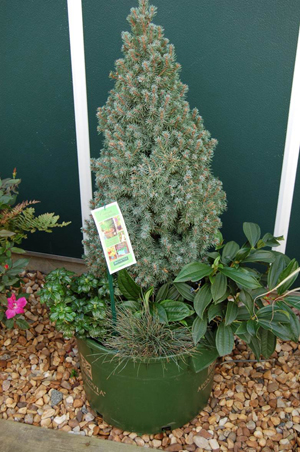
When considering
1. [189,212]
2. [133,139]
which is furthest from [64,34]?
[189,212]

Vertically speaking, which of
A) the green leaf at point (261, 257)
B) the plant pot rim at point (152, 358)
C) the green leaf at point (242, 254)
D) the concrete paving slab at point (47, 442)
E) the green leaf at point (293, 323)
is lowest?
the concrete paving slab at point (47, 442)

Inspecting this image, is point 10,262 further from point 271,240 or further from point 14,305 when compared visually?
point 271,240

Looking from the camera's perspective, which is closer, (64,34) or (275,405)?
(275,405)

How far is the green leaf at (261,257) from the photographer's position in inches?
82.0

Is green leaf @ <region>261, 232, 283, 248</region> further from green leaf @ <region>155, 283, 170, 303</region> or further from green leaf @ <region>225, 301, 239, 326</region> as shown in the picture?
green leaf @ <region>155, 283, 170, 303</region>

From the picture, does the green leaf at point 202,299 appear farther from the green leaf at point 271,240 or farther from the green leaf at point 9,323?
the green leaf at point 9,323

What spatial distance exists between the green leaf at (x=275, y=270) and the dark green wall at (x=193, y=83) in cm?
67

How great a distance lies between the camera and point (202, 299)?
196 centimetres

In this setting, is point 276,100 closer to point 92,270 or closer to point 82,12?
point 82,12

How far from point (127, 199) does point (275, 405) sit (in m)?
1.46

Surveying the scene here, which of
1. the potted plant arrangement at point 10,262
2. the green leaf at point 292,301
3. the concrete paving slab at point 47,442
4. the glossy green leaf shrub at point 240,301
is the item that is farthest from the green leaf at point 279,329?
the potted plant arrangement at point 10,262

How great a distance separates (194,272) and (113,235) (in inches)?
17.0

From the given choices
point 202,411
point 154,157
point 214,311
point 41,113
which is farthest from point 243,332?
point 41,113

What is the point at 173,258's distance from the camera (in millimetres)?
2020
